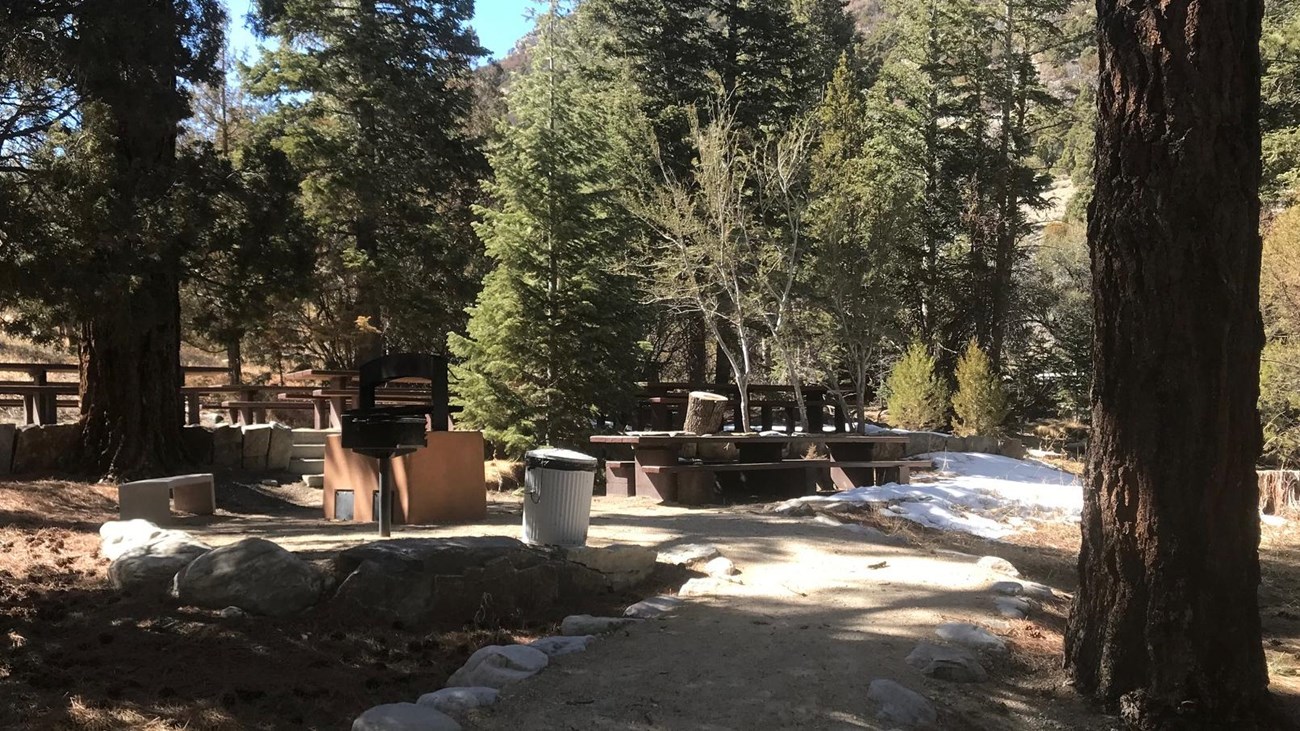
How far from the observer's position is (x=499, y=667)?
14.2ft

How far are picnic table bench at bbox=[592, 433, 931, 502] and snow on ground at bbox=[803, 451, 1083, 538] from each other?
2.01ft

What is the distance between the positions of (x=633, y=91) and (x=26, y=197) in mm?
13700

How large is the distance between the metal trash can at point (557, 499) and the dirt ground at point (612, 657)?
716 mm

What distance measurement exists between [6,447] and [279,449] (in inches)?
120

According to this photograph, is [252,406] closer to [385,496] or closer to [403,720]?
[385,496]

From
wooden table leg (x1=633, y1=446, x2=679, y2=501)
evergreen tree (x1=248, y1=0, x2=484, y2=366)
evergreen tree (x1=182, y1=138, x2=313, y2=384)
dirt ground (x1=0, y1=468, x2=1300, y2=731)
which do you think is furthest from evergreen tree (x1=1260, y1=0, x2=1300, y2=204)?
evergreen tree (x1=182, y1=138, x2=313, y2=384)

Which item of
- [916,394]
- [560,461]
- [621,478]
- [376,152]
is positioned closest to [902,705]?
[560,461]

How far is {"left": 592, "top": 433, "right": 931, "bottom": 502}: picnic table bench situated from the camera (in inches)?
438

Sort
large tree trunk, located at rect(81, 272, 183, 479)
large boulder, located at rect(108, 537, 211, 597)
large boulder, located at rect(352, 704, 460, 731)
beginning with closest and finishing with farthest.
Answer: large boulder, located at rect(352, 704, 460, 731) → large boulder, located at rect(108, 537, 211, 597) → large tree trunk, located at rect(81, 272, 183, 479)

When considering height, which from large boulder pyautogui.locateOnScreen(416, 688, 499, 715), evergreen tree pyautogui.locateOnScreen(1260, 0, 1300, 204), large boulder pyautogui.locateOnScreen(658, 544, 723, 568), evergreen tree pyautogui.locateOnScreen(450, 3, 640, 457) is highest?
evergreen tree pyautogui.locateOnScreen(1260, 0, 1300, 204)

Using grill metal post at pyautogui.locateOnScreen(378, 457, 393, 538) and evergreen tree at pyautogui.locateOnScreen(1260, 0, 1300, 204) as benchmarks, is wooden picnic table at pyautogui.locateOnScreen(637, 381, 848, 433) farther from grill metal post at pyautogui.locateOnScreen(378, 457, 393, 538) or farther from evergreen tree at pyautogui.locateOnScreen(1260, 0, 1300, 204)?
evergreen tree at pyautogui.locateOnScreen(1260, 0, 1300, 204)

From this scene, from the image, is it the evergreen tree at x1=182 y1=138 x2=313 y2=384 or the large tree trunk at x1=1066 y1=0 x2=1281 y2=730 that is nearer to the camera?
the large tree trunk at x1=1066 y1=0 x2=1281 y2=730

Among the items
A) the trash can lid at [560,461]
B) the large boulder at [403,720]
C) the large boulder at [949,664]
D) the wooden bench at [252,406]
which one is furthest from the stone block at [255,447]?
the large boulder at [949,664]

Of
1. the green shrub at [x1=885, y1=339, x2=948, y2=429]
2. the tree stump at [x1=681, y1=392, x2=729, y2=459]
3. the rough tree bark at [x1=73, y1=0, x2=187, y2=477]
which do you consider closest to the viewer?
the rough tree bark at [x1=73, y1=0, x2=187, y2=477]
